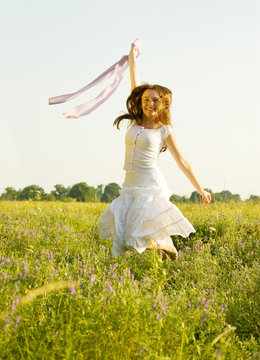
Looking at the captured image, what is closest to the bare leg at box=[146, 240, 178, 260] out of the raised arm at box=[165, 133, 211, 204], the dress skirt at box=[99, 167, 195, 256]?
the dress skirt at box=[99, 167, 195, 256]

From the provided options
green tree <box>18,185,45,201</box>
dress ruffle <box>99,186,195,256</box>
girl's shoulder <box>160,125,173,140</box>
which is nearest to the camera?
dress ruffle <box>99,186,195,256</box>

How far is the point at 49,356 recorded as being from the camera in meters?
2.36

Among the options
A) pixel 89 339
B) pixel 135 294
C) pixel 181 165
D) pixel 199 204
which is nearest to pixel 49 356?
pixel 89 339

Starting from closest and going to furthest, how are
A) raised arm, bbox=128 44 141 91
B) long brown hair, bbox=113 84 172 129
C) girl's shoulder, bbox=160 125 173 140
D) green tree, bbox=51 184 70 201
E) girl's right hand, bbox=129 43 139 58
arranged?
1. girl's shoulder, bbox=160 125 173 140
2. long brown hair, bbox=113 84 172 129
3. raised arm, bbox=128 44 141 91
4. girl's right hand, bbox=129 43 139 58
5. green tree, bbox=51 184 70 201

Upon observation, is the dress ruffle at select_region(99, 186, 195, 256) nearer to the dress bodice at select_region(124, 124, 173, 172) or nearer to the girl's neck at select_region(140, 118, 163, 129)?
the dress bodice at select_region(124, 124, 173, 172)

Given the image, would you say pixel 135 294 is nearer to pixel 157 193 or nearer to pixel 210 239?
pixel 157 193

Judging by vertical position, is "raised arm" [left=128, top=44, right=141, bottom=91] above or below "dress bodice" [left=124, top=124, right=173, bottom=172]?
above

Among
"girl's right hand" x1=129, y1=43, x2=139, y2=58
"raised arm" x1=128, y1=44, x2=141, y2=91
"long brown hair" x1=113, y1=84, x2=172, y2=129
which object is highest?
"girl's right hand" x1=129, y1=43, x2=139, y2=58

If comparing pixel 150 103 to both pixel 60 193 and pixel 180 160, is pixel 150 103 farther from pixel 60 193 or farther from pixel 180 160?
pixel 60 193

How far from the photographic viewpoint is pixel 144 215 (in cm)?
416

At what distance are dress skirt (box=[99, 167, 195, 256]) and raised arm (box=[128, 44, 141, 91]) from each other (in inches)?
40.8

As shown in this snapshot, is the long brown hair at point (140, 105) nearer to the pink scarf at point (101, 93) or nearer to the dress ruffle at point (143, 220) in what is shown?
the pink scarf at point (101, 93)

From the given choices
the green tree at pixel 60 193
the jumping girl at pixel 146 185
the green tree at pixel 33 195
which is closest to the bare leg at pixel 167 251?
the jumping girl at pixel 146 185

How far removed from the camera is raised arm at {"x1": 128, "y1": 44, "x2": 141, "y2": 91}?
15.8ft
